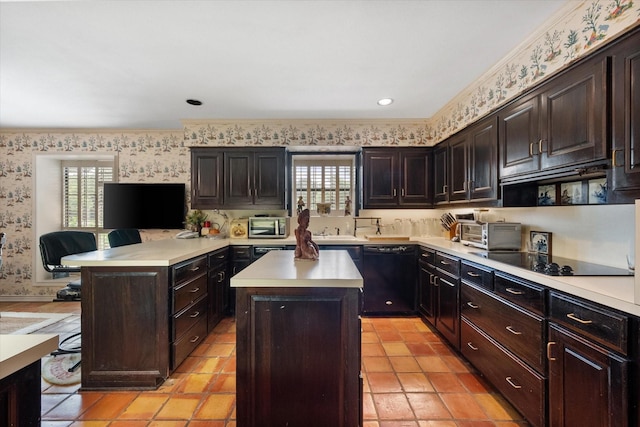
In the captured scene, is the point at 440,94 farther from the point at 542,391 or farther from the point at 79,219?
the point at 79,219

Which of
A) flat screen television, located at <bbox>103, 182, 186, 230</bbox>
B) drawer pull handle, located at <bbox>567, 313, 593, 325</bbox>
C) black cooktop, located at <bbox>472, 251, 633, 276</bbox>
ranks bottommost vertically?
drawer pull handle, located at <bbox>567, 313, 593, 325</bbox>

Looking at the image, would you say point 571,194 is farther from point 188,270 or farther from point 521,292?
point 188,270

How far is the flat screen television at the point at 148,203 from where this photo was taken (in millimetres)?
4262

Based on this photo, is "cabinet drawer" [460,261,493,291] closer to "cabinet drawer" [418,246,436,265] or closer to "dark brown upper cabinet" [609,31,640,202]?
"cabinet drawer" [418,246,436,265]

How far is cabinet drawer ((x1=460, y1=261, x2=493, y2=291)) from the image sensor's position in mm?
2059

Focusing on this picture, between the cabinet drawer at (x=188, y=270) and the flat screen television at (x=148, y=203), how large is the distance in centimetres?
177

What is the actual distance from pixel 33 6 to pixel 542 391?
150 inches

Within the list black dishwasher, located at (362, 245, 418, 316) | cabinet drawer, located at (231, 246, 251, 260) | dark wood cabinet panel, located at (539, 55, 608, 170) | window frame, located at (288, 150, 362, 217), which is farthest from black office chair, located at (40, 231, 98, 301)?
dark wood cabinet panel, located at (539, 55, 608, 170)

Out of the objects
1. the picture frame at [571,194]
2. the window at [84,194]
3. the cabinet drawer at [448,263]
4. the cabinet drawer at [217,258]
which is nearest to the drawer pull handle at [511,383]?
the cabinet drawer at [448,263]

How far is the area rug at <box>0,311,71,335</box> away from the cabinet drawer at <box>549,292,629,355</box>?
4.85 meters

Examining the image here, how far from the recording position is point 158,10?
1785 millimetres

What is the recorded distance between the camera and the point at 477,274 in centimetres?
222

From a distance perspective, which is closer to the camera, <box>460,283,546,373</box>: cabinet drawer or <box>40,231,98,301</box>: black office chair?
<box>460,283,546,373</box>: cabinet drawer

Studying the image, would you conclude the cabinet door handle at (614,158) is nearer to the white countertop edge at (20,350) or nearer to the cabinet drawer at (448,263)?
the cabinet drawer at (448,263)
